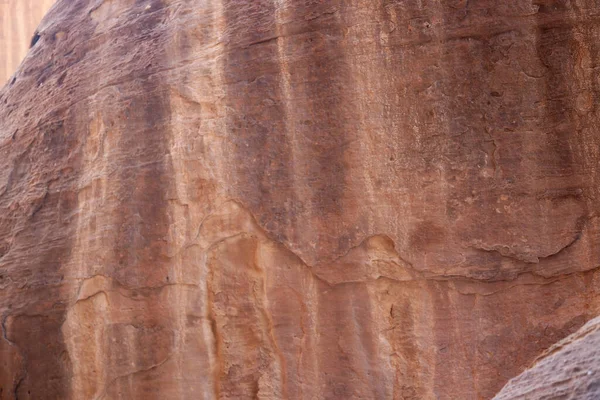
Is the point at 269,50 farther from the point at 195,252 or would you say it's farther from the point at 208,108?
the point at 195,252

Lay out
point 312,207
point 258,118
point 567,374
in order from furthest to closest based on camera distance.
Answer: point 258,118 < point 312,207 < point 567,374

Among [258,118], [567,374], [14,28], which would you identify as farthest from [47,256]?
[14,28]

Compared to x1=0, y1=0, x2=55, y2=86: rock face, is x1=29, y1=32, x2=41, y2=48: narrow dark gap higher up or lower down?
lower down

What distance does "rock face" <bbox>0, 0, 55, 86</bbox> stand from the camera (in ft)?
44.5

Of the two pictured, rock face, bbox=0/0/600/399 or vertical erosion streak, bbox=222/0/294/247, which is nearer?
rock face, bbox=0/0/600/399

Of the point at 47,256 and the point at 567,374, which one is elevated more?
the point at 47,256

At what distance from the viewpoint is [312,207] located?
329cm

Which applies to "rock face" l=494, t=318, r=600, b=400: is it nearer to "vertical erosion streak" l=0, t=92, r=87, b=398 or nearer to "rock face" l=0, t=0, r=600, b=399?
"rock face" l=0, t=0, r=600, b=399

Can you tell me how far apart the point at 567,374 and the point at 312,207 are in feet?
6.32

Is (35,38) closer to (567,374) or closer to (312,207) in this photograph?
(312,207)

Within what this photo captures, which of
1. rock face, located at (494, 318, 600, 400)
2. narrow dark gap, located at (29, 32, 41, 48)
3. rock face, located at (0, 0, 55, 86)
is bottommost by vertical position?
rock face, located at (494, 318, 600, 400)

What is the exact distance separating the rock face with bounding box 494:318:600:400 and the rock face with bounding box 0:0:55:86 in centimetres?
1385

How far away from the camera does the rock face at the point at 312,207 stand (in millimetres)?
3064

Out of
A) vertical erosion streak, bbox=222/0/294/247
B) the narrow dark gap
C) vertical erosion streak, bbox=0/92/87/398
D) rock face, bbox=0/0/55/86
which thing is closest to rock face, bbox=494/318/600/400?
vertical erosion streak, bbox=222/0/294/247
